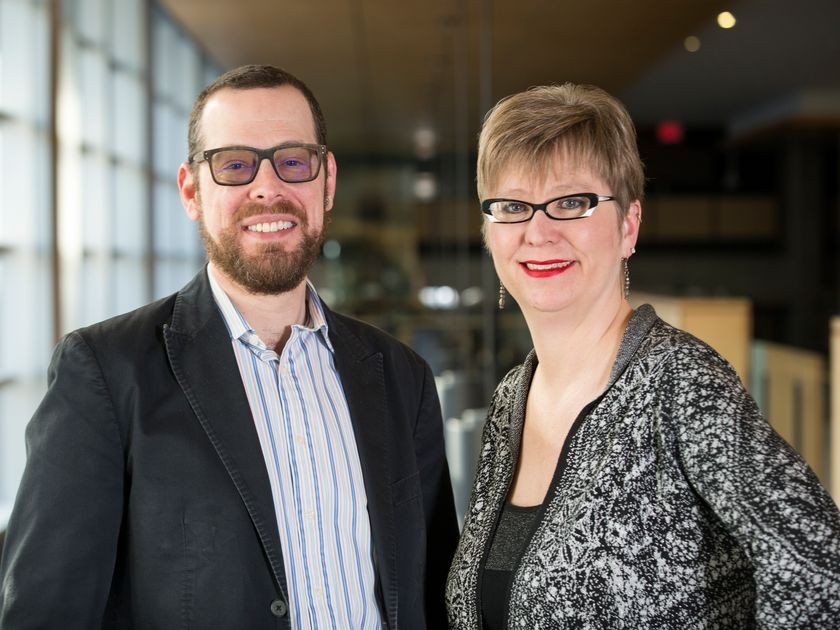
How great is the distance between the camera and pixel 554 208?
5.56 feet

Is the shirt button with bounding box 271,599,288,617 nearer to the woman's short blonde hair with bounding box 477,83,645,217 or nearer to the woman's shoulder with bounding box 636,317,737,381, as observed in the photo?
the woman's shoulder with bounding box 636,317,737,381

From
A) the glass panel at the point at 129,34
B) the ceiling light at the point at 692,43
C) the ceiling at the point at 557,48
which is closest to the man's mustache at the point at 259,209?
the ceiling at the point at 557,48

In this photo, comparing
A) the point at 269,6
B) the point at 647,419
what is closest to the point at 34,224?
the point at 269,6

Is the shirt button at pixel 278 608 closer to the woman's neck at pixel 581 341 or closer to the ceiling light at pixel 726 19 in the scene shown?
the woman's neck at pixel 581 341

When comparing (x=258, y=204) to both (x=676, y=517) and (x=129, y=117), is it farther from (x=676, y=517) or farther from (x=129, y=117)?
(x=129, y=117)

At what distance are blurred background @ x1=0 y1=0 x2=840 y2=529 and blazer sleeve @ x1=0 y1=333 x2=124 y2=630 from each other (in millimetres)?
1190

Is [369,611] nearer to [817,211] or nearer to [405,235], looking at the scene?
[817,211]

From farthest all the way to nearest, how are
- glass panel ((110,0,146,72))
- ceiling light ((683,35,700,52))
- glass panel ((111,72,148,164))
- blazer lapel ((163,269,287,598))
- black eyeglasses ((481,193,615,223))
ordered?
glass panel ((111,72,148,164)), glass panel ((110,0,146,72)), ceiling light ((683,35,700,52)), black eyeglasses ((481,193,615,223)), blazer lapel ((163,269,287,598))

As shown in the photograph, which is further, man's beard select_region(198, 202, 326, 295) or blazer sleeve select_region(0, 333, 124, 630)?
man's beard select_region(198, 202, 326, 295)

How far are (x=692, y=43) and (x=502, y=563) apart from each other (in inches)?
213

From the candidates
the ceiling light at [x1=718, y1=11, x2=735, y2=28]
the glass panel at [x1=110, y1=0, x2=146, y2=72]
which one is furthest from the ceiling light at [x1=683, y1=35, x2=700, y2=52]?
the glass panel at [x1=110, y1=0, x2=146, y2=72]

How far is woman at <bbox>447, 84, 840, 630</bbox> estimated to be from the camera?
4.28ft

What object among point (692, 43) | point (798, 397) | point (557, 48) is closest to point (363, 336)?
point (798, 397)

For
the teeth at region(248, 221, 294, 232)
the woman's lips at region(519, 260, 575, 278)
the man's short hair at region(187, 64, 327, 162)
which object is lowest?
the woman's lips at region(519, 260, 575, 278)
